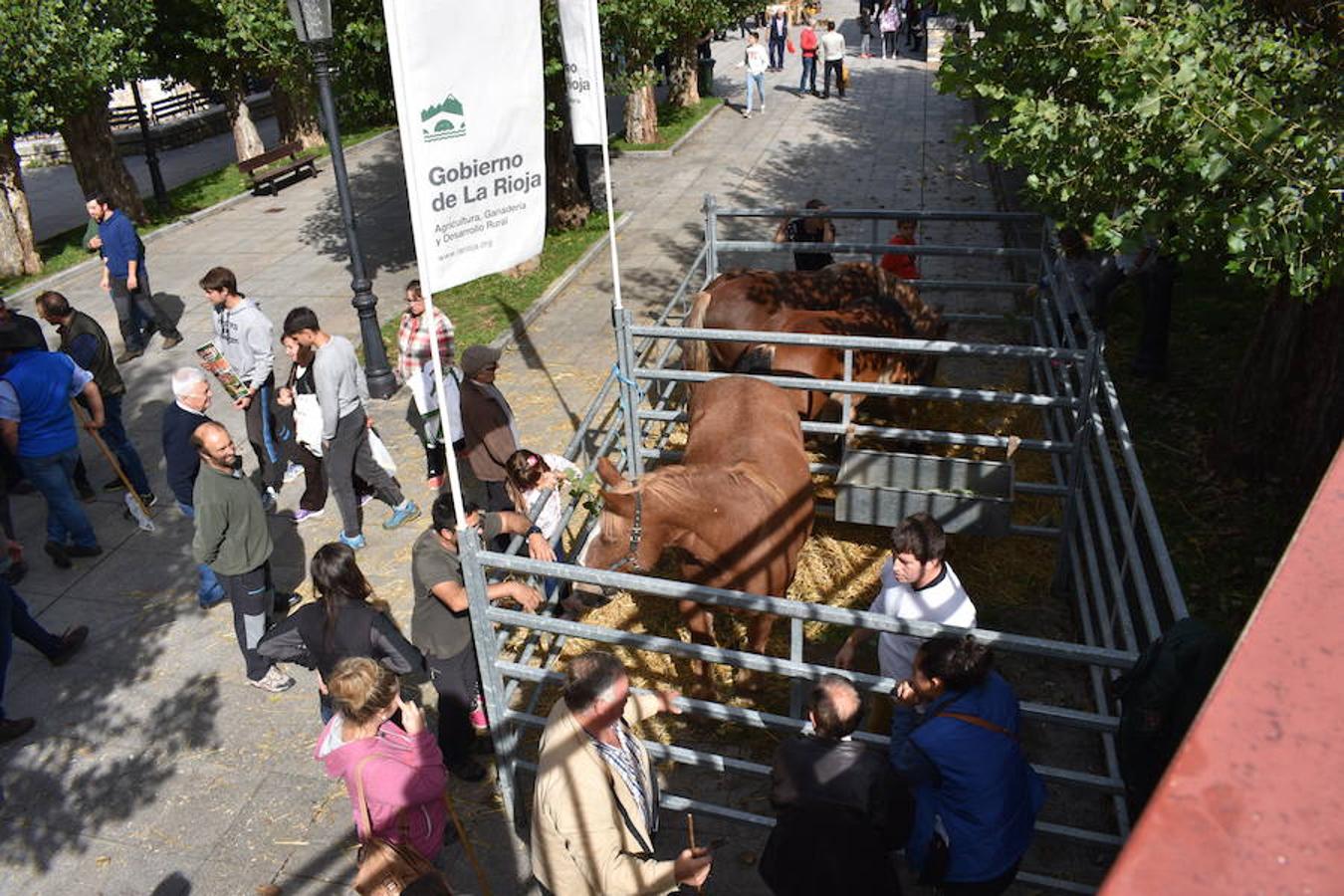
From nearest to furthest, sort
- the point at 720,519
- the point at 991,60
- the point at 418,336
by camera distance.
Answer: the point at 720,519, the point at 991,60, the point at 418,336

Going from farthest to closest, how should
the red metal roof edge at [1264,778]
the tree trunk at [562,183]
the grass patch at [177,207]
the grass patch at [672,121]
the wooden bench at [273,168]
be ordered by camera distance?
the grass patch at [672,121]
the wooden bench at [273,168]
the grass patch at [177,207]
the tree trunk at [562,183]
the red metal roof edge at [1264,778]

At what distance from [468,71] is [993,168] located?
15.0 metres

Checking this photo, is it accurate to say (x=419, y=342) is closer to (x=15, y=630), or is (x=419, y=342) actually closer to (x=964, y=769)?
Answer: (x=15, y=630)

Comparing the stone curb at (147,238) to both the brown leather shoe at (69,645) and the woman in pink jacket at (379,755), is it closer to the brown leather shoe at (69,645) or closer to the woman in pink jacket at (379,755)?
the brown leather shoe at (69,645)

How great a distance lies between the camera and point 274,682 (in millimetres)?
6375

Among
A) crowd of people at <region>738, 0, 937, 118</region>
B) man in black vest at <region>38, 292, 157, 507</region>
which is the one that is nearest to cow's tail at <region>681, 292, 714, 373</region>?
man in black vest at <region>38, 292, 157, 507</region>

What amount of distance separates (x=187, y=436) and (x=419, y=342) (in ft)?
6.66

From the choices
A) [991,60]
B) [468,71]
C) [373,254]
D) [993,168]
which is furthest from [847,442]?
[993,168]

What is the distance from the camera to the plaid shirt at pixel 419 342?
791cm

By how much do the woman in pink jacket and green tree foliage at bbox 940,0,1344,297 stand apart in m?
4.38

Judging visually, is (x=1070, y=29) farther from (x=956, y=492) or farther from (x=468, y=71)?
(x=468, y=71)

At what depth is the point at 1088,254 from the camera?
32.4ft

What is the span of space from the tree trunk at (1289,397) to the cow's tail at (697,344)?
4575 millimetres

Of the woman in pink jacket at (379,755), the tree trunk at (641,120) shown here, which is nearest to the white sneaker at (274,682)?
the woman in pink jacket at (379,755)
